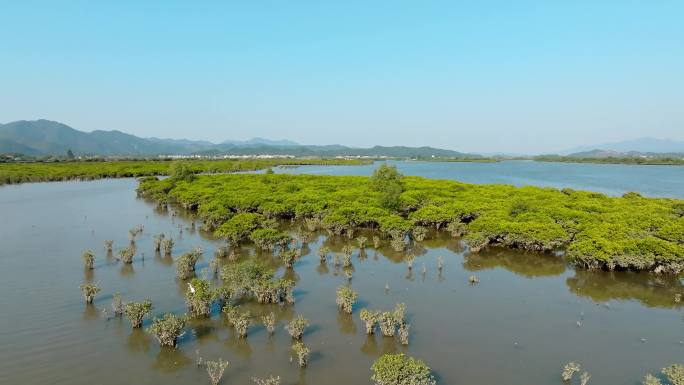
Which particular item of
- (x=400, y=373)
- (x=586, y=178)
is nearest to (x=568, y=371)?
(x=400, y=373)

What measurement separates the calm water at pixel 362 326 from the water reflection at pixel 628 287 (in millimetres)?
92

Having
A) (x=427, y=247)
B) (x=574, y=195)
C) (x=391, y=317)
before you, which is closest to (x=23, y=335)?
(x=391, y=317)

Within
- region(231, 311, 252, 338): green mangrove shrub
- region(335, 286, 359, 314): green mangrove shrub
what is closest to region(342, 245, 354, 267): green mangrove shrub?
region(335, 286, 359, 314): green mangrove shrub

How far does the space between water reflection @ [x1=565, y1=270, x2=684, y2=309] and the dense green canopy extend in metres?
Answer: 0.61

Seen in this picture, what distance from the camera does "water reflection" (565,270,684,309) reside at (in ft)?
58.0

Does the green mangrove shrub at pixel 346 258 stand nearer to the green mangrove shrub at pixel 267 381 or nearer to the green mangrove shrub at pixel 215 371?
the green mangrove shrub at pixel 267 381

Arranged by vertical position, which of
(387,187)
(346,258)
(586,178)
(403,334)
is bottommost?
(403,334)

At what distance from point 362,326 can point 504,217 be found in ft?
57.2

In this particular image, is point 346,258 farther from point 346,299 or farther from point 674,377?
point 674,377

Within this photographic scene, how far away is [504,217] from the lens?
90.7 feet

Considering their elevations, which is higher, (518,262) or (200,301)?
(200,301)

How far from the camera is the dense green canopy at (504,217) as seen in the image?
20.9 meters

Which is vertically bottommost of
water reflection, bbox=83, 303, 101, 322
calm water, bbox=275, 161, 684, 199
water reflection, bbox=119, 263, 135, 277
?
water reflection, bbox=83, 303, 101, 322

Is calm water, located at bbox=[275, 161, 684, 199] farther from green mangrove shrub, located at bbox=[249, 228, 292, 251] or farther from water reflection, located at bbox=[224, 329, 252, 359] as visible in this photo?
water reflection, located at bbox=[224, 329, 252, 359]
